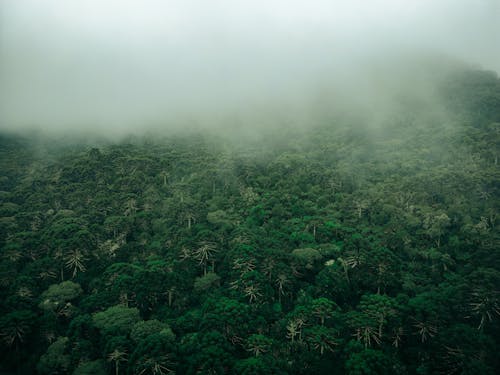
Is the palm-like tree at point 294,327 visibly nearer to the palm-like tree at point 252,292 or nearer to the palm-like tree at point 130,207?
the palm-like tree at point 252,292

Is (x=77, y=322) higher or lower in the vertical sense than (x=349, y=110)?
lower

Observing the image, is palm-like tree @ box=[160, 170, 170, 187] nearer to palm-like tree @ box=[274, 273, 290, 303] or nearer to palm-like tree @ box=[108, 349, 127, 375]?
palm-like tree @ box=[274, 273, 290, 303]

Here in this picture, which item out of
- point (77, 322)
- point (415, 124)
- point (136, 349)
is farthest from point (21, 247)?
point (415, 124)

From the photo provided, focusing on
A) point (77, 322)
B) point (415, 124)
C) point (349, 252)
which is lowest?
point (77, 322)

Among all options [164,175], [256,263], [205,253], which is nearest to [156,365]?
[256,263]

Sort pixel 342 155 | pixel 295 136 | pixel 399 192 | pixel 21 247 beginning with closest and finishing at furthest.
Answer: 1. pixel 21 247
2. pixel 399 192
3. pixel 342 155
4. pixel 295 136

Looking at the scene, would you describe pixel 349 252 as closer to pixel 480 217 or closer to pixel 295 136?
pixel 480 217
